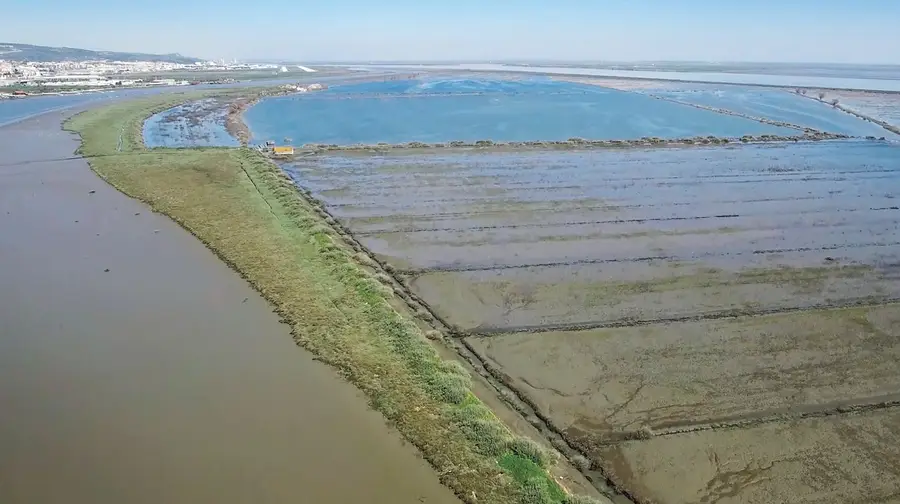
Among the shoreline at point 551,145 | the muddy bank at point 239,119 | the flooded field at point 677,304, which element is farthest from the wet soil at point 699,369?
the muddy bank at point 239,119

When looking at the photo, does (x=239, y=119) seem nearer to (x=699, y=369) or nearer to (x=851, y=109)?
(x=699, y=369)

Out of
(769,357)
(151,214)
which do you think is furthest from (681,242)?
(151,214)

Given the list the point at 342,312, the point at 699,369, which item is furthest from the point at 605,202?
the point at 342,312

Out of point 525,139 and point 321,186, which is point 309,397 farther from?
point 525,139


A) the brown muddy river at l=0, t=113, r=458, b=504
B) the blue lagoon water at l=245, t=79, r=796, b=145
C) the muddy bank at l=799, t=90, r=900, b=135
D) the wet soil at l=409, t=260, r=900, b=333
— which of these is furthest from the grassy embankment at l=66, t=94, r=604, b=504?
the muddy bank at l=799, t=90, r=900, b=135

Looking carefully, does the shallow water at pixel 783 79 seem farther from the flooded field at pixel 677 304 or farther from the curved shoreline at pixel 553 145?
the flooded field at pixel 677 304

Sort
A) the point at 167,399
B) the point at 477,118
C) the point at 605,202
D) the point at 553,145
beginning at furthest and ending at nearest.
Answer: the point at 477,118, the point at 553,145, the point at 605,202, the point at 167,399

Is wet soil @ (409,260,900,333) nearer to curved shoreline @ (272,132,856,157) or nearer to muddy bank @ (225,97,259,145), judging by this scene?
curved shoreline @ (272,132,856,157)
